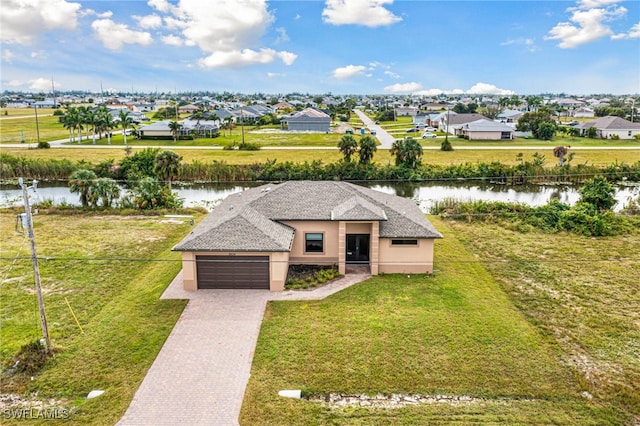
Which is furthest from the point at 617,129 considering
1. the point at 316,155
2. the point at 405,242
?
the point at 405,242

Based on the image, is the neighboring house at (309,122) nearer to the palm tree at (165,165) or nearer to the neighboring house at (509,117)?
the neighboring house at (509,117)

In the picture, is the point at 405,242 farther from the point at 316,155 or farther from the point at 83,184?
the point at 316,155

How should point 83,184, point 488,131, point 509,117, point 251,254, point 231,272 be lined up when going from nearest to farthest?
1. point 251,254
2. point 231,272
3. point 83,184
4. point 488,131
5. point 509,117

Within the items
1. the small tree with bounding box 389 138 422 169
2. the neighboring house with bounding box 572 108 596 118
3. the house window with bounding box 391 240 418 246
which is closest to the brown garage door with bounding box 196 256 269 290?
the house window with bounding box 391 240 418 246

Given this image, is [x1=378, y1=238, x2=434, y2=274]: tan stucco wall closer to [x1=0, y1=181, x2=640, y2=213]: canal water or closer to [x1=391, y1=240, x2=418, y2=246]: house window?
[x1=391, y1=240, x2=418, y2=246]: house window

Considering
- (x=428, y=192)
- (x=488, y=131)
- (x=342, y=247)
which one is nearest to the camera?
(x=342, y=247)

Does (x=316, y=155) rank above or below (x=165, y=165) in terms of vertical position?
above
